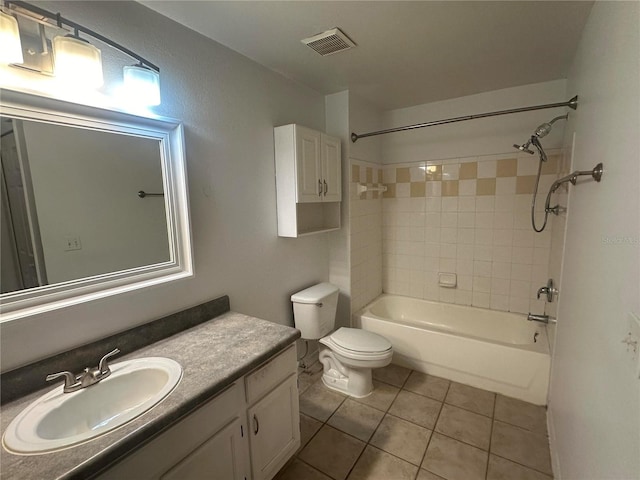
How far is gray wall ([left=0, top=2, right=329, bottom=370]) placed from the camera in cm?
119

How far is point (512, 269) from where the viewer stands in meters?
2.66

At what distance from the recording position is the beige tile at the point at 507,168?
258 centimetres

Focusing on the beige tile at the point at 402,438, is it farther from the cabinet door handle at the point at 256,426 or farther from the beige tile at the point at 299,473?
the cabinet door handle at the point at 256,426

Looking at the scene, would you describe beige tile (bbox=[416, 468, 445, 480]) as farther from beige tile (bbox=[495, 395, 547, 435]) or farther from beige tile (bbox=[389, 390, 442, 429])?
beige tile (bbox=[495, 395, 547, 435])

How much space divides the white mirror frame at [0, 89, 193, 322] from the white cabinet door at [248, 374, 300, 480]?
755mm

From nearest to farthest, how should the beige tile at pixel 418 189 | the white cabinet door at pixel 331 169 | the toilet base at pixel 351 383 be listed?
the toilet base at pixel 351 383 < the white cabinet door at pixel 331 169 < the beige tile at pixel 418 189

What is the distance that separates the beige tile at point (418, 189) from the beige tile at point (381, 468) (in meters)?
2.22

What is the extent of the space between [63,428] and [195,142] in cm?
132

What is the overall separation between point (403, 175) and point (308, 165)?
1329mm

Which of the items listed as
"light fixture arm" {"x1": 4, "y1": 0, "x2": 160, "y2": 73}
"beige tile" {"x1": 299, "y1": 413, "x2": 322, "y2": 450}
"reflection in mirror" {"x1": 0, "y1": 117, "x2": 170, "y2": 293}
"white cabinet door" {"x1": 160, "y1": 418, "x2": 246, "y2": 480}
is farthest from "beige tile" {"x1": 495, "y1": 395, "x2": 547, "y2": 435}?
"light fixture arm" {"x1": 4, "y1": 0, "x2": 160, "y2": 73}

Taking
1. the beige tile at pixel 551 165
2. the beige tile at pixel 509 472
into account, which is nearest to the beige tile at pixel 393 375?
the beige tile at pixel 509 472

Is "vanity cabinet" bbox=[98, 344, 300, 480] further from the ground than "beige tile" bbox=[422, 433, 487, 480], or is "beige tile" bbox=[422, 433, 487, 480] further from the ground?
"vanity cabinet" bbox=[98, 344, 300, 480]

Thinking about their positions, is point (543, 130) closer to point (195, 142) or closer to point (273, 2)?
point (273, 2)

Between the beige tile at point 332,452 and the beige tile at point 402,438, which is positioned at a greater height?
the beige tile at point 402,438
